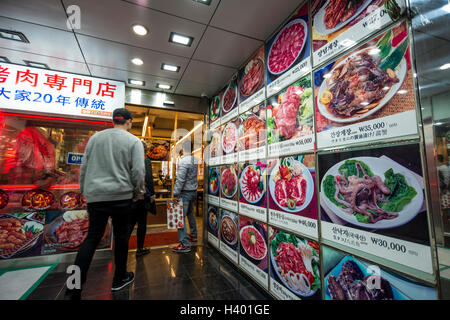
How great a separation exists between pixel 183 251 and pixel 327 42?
349 cm

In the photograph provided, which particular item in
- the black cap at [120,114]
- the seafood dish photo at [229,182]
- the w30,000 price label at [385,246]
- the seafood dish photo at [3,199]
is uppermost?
the black cap at [120,114]

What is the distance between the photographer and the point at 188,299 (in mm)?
2080

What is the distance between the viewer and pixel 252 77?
280 cm

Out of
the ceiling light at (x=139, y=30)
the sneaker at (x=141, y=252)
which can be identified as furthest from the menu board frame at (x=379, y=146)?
the sneaker at (x=141, y=252)

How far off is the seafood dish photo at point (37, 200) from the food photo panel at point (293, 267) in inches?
138

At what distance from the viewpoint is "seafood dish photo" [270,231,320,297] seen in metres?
1.72

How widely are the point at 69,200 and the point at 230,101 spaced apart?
3.15m

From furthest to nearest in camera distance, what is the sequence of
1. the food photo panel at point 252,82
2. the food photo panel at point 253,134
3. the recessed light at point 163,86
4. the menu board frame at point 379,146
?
the recessed light at point 163,86, the food photo panel at point 252,82, the food photo panel at point 253,134, the menu board frame at point 379,146

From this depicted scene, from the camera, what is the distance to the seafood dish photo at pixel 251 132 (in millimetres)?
2494

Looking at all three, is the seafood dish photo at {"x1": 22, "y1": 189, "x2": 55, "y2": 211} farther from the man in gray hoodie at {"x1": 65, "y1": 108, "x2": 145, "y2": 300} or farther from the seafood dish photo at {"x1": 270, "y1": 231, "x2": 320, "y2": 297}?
the seafood dish photo at {"x1": 270, "y1": 231, "x2": 320, "y2": 297}

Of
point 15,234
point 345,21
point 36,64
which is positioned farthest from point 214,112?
point 15,234

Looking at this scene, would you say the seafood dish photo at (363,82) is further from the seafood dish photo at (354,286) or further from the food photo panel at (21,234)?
the food photo panel at (21,234)

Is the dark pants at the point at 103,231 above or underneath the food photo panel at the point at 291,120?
underneath
